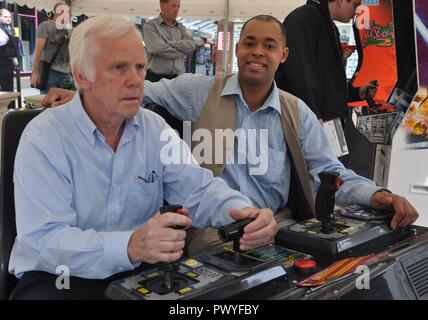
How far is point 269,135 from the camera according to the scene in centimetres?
191

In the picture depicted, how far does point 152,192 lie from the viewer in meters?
1.47

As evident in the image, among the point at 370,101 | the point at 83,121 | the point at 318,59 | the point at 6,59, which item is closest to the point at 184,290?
the point at 83,121

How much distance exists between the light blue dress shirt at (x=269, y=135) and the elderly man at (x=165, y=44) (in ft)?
8.73

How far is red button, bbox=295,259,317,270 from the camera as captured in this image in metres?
1.11

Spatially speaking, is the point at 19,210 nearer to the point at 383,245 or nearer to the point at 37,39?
the point at 383,245

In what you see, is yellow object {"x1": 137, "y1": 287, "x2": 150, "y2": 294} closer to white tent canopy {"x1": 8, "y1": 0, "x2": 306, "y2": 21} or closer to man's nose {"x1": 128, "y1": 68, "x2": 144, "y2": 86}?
man's nose {"x1": 128, "y1": 68, "x2": 144, "y2": 86}

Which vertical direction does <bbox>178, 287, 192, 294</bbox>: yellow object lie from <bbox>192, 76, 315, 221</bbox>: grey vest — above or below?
below

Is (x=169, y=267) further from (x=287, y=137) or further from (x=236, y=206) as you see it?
(x=287, y=137)

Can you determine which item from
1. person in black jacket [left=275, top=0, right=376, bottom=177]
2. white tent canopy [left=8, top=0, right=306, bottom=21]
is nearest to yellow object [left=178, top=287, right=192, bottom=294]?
person in black jacket [left=275, top=0, right=376, bottom=177]

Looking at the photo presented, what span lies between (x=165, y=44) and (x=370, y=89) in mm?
2343

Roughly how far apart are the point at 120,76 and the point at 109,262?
21.4 inches

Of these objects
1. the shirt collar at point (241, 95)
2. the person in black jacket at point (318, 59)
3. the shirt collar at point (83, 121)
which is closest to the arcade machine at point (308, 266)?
the shirt collar at point (83, 121)

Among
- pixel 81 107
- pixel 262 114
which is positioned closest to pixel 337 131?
pixel 262 114

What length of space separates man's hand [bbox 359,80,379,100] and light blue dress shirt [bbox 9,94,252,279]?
167cm
